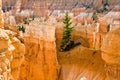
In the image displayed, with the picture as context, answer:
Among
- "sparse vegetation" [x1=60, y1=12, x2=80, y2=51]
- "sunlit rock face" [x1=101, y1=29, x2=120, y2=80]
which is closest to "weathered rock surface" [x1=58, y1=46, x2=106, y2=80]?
"sparse vegetation" [x1=60, y1=12, x2=80, y2=51]

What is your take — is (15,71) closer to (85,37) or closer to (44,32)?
(44,32)

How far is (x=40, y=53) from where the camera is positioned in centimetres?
2136

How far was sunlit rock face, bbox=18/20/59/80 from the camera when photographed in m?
20.7

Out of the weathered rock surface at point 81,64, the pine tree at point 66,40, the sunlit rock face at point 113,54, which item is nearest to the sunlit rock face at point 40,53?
the weathered rock surface at point 81,64

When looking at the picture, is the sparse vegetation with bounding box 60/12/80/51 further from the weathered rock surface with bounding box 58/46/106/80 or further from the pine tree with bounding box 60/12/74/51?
the weathered rock surface with bounding box 58/46/106/80

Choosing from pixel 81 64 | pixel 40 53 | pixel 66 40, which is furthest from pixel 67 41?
pixel 40 53

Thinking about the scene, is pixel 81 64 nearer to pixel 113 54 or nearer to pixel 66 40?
pixel 66 40

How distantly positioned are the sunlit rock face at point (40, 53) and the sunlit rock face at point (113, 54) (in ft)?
20.2

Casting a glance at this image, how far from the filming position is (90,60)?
22016 mm

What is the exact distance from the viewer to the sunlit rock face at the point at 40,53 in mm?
20734

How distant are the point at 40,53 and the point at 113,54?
7.71 metres

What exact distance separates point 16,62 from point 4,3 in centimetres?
6201

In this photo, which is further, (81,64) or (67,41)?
(67,41)

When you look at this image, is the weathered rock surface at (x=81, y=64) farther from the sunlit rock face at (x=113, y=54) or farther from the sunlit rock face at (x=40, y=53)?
the sunlit rock face at (x=113, y=54)
